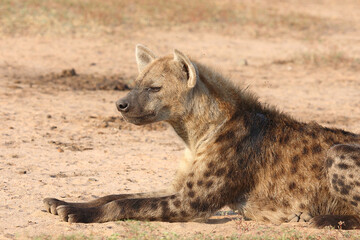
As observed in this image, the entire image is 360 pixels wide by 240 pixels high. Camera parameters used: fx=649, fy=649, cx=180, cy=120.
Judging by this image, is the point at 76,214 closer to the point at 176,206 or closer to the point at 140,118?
the point at 176,206

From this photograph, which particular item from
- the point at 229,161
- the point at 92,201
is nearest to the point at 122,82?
the point at 92,201

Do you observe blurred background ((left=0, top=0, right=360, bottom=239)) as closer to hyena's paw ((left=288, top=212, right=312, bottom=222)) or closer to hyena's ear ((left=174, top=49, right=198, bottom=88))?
hyena's paw ((left=288, top=212, right=312, bottom=222))

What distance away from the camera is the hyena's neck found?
447 cm

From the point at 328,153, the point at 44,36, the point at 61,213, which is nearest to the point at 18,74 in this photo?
the point at 44,36

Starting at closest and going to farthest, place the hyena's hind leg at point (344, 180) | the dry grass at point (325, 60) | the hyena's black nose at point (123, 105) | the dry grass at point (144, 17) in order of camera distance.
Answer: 1. the hyena's hind leg at point (344, 180)
2. the hyena's black nose at point (123, 105)
3. the dry grass at point (325, 60)
4. the dry grass at point (144, 17)

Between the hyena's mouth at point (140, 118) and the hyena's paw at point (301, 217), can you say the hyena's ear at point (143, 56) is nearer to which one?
the hyena's mouth at point (140, 118)

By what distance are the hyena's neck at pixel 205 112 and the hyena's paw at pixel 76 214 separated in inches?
32.6

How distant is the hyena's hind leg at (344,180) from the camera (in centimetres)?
420

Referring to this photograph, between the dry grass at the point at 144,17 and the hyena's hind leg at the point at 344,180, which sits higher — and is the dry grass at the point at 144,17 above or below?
above

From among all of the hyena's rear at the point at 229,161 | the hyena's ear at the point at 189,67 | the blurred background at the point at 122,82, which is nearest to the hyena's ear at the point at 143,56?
the hyena's rear at the point at 229,161

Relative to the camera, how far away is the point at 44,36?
12.1 meters

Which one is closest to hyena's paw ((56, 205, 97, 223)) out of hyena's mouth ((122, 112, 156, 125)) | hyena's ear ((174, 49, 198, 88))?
hyena's mouth ((122, 112, 156, 125))

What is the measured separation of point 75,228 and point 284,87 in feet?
21.6

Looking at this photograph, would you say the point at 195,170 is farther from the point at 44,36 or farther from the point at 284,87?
the point at 44,36
